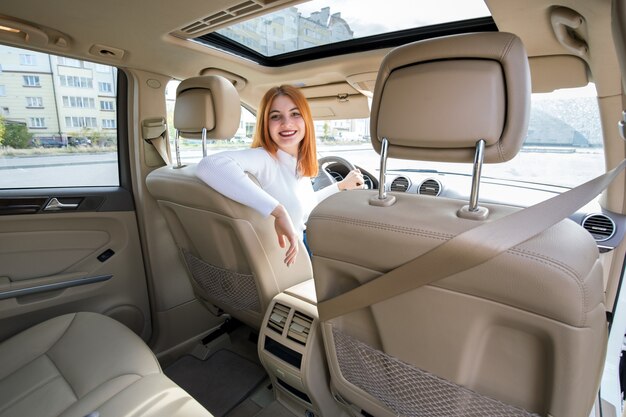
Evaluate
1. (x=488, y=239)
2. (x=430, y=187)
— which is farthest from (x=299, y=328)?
(x=430, y=187)

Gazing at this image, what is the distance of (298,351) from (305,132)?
120 centimetres

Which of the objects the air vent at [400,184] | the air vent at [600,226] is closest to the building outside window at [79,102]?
the air vent at [400,184]

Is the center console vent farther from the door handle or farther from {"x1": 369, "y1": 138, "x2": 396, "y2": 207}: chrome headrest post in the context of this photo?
the door handle

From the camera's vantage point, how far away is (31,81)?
183 centimetres

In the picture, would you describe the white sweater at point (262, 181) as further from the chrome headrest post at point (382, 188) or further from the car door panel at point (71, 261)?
the car door panel at point (71, 261)

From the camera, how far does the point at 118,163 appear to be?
2219 millimetres

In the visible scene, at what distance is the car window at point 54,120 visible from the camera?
5.90ft

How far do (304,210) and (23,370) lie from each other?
1.39 meters

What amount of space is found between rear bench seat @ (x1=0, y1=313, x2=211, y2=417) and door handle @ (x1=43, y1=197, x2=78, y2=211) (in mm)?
722

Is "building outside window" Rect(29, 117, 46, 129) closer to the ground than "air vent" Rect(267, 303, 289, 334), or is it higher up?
higher up

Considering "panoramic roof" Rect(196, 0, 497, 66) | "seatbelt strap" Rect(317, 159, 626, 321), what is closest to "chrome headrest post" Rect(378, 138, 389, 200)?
"seatbelt strap" Rect(317, 159, 626, 321)

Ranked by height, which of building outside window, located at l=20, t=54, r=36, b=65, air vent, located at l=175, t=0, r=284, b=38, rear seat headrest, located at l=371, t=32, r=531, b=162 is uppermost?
air vent, located at l=175, t=0, r=284, b=38

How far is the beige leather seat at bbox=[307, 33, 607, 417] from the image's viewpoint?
2.26ft

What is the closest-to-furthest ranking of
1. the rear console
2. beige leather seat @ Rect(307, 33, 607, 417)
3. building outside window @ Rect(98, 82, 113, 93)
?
beige leather seat @ Rect(307, 33, 607, 417)
the rear console
building outside window @ Rect(98, 82, 113, 93)
